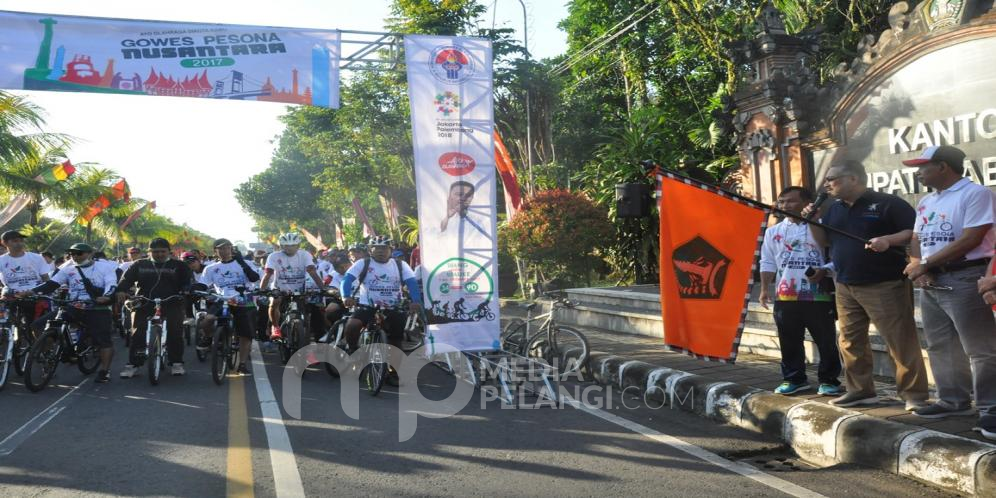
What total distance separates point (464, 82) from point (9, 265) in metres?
6.07

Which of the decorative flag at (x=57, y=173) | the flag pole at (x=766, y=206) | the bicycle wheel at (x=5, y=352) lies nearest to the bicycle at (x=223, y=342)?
the bicycle wheel at (x=5, y=352)

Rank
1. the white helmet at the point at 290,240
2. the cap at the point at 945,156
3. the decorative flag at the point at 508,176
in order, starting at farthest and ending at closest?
the decorative flag at the point at 508,176
the white helmet at the point at 290,240
the cap at the point at 945,156

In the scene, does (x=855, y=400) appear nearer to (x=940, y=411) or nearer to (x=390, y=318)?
(x=940, y=411)

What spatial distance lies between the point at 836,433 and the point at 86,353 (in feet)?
27.8

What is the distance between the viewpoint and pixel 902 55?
421 inches

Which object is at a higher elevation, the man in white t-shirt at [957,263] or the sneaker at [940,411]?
the man in white t-shirt at [957,263]

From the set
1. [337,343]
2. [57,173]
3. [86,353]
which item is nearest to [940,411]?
[337,343]

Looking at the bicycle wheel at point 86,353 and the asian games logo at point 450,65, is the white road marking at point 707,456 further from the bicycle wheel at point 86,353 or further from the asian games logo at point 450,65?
the bicycle wheel at point 86,353

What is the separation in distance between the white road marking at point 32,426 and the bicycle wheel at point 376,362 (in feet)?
9.12

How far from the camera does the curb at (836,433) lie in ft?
14.0

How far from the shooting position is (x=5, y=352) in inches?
335

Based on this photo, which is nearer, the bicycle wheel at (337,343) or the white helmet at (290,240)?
the bicycle wheel at (337,343)

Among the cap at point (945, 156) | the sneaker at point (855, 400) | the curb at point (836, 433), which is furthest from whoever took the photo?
the sneaker at point (855, 400)

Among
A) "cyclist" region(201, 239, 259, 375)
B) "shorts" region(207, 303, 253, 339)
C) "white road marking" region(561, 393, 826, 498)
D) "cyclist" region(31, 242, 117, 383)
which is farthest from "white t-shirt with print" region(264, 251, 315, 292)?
"white road marking" region(561, 393, 826, 498)
